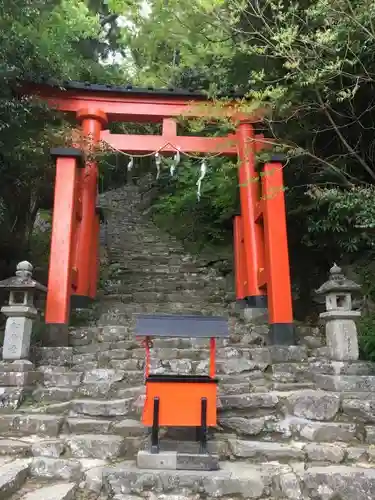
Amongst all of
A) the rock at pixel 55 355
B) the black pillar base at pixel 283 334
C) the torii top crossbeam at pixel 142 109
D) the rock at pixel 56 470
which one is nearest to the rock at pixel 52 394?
the rock at pixel 55 355

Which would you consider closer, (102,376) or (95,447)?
(95,447)

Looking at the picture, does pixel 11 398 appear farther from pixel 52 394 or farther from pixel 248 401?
pixel 248 401

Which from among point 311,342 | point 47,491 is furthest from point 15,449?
point 311,342

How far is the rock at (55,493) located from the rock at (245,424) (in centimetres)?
157

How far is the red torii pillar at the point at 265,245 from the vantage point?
237 inches

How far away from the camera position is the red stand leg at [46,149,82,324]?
593cm

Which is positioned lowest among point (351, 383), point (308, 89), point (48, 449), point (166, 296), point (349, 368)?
point (48, 449)

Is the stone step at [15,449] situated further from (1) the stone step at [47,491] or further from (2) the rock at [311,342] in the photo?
(2) the rock at [311,342]

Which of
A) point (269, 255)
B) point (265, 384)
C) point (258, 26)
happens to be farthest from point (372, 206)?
point (258, 26)

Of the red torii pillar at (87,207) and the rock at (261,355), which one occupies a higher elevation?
the red torii pillar at (87,207)

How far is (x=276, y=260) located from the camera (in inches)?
243

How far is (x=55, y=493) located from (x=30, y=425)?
1.14 meters

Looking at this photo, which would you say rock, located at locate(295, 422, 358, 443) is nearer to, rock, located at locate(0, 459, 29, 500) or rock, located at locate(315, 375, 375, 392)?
rock, located at locate(315, 375, 375, 392)

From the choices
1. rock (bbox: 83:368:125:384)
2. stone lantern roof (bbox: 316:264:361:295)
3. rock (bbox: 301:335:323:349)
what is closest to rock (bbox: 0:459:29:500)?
rock (bbox: 83:368:125:384)
